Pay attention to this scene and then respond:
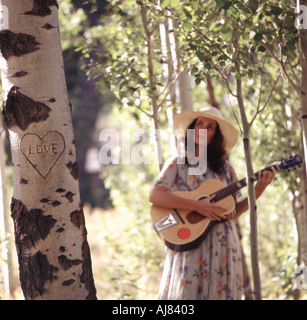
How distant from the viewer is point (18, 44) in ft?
8.11

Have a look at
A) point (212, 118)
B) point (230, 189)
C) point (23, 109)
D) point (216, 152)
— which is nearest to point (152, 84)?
point (212, 118)

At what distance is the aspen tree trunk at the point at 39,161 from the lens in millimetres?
2459

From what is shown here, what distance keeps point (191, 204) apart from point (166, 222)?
0.21 m

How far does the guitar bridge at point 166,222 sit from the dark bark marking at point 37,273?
1.21 meters

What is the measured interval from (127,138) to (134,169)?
66.1 inches

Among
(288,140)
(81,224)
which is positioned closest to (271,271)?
(288,140)

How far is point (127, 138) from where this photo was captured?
796cm

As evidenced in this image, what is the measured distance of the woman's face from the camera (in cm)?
367

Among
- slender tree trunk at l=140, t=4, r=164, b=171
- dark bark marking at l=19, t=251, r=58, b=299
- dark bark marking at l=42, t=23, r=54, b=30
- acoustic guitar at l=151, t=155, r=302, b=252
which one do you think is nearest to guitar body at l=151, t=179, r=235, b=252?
acoustic guitar at l=151, t=155, r=302, b=252

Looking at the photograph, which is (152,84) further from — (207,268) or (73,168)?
(73,168)

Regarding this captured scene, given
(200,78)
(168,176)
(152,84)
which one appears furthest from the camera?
(152,84)

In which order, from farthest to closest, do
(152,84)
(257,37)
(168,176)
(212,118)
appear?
(152,84)
(212,118)
(168,176)
(257,37)

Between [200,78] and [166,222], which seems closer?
[200,78]
